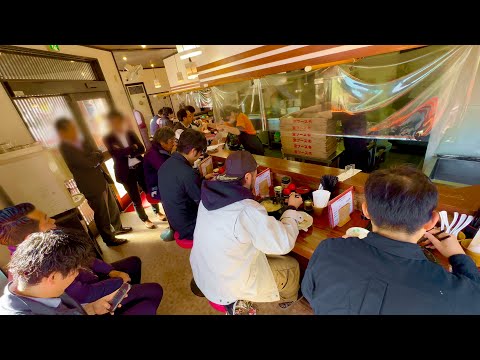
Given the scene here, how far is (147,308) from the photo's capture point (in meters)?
1.71

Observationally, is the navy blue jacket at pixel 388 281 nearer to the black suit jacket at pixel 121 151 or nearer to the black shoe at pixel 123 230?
the black suit jacket at pixel 121 151

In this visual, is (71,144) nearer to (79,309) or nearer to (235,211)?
(79,309)

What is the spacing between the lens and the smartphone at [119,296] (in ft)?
5.14

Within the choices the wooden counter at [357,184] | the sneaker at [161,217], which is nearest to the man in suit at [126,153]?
the sneaker at [161,217]

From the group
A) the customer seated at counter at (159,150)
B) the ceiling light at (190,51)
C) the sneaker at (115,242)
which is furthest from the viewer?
the ceiling light at (190,51)

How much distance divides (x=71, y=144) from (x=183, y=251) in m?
2.21

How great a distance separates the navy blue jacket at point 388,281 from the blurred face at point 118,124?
3375 mm

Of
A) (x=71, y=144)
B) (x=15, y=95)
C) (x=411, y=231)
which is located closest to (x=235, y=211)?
(x=411, y=231)

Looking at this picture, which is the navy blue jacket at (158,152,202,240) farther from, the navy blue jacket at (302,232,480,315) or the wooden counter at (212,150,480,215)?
the navy blue jacket at (302,232,480,315)

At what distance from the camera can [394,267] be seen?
0.82 meters

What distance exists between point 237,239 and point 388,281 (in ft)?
2.80

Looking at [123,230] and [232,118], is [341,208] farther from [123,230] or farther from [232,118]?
[123,230]

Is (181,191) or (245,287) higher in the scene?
(181,191)

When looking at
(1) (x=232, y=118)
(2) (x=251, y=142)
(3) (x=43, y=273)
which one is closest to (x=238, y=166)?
(3) (x=43, y=273)
